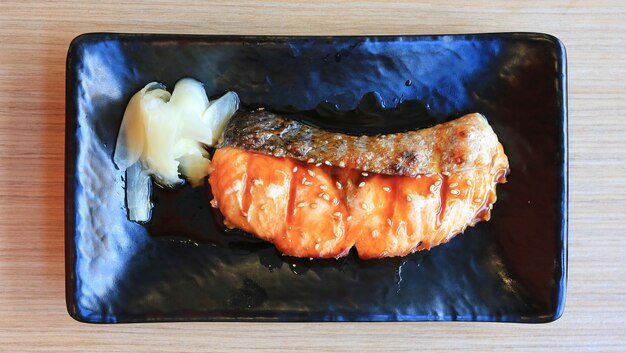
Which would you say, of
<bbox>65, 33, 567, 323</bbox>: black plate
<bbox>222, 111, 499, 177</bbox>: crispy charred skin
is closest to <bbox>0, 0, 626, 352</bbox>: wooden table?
<bbox>65, 33, 567, 323</bbox>: black plate

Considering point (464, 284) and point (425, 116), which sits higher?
point (425, 116)

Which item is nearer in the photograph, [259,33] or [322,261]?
[322,261]

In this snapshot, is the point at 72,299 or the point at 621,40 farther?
the point at 621,40

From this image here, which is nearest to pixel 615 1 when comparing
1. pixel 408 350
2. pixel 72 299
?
pixel 408 350

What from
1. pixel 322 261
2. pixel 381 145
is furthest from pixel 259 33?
pixel 322 261

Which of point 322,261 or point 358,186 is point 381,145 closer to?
point 358,186

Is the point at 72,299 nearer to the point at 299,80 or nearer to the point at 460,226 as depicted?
the point at 299,80
